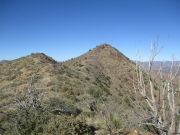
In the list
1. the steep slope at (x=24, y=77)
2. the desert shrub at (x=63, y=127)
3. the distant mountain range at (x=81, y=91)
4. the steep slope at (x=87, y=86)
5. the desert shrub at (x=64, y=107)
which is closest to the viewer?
the desert shrub at (x=63, y=127)

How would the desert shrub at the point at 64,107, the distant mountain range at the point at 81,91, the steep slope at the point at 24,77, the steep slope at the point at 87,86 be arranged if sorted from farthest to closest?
the steep slope at the point at 24,77, the desert shrub at the point at 64,107, the steep slope at the point at 87,86, the distant mountain range at the point at 81,91

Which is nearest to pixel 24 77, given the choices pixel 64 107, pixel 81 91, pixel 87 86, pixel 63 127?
pixel 87 86

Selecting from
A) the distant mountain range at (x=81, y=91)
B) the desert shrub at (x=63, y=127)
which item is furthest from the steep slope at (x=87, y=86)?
the desert shrub at (x=63, y=127)

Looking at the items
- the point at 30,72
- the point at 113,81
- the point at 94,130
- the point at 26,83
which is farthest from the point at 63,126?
the point at 113,81

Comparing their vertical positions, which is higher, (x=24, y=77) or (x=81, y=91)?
(x=24, y=77)

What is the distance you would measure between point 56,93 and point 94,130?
901 centimetres

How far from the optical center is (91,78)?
118ft

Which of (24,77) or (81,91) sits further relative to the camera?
(24,77)

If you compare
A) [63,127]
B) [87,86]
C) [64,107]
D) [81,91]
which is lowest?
[63,127]

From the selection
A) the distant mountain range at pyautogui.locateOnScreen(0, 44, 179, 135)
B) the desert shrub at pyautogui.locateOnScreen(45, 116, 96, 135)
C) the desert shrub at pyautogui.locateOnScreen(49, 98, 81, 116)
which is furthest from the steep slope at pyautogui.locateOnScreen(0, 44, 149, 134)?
the desert shrub at pyautogui.locateOnScreen(45, 116, 96, 135)

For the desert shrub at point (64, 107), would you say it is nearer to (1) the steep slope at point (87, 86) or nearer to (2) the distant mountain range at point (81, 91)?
(2) the distant mountain range at point (81, 91)

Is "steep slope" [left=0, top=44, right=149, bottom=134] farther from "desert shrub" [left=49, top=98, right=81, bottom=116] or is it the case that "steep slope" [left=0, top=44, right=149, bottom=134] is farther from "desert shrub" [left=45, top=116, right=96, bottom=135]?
"desert shrub" [left=45, top=116, right=96, bottom=135]

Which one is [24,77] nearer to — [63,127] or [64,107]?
[64,107]

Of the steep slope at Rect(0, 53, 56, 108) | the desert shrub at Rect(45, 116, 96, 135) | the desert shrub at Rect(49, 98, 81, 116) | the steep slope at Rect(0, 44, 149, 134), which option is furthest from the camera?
the steep slope at Rect(0, 53, 56, 108)
